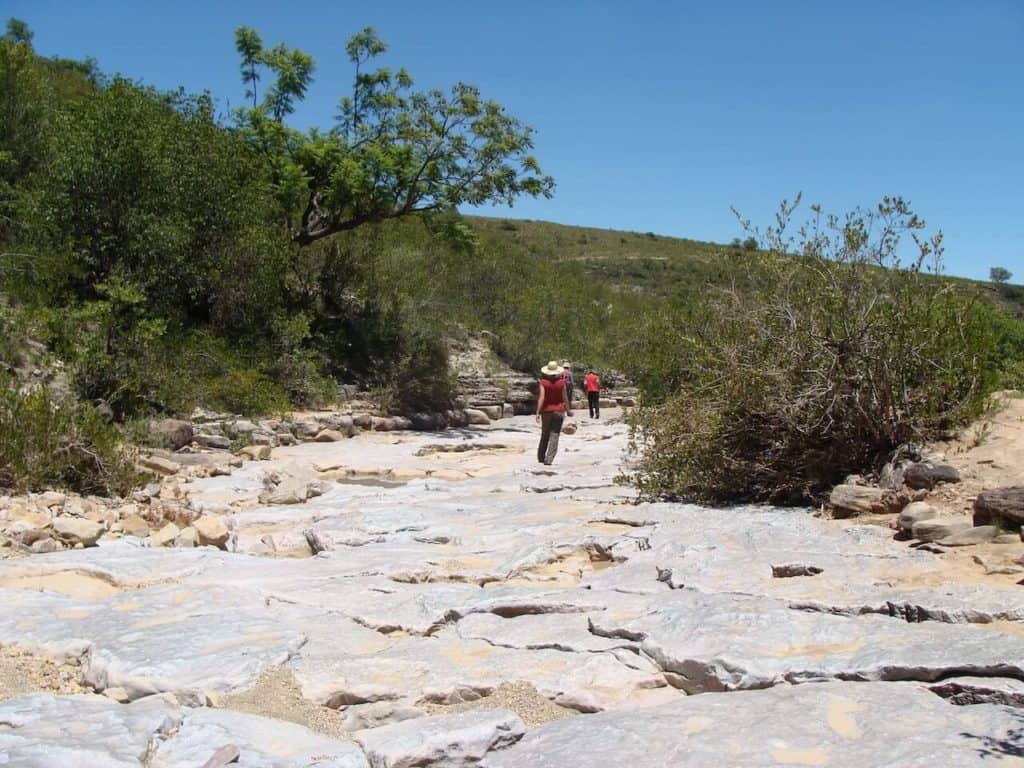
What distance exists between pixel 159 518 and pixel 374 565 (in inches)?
107

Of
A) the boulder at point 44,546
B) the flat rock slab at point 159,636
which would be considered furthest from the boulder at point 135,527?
the flat rock slab at point 159,636

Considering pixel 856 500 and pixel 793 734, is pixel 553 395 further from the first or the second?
pixel 793 734

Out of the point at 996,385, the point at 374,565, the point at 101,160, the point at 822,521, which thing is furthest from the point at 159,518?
the point at 101,160

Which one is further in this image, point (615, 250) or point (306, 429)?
point (615, 250)

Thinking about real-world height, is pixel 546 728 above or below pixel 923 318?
below

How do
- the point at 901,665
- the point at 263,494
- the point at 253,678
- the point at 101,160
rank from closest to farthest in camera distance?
the point at 901,665 → the point at 253,678 → the point at 263,494 → the point at 101,160

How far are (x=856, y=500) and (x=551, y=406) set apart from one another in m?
5.60

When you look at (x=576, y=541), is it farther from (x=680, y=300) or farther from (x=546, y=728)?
(x=680, y=300)

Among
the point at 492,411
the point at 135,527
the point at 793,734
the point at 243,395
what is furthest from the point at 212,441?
the point at 793,734

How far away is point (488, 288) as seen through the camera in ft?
92.9

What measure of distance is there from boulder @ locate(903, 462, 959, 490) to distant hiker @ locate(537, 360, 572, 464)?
17.7ft

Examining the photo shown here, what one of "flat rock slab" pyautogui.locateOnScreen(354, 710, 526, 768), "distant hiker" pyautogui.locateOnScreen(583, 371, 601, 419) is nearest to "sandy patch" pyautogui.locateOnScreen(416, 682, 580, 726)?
"flat rock slab" pyautogui.locateOnScreen(354, 710, 526, 768)

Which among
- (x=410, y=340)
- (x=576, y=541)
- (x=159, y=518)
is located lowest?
(x=159, y=518)

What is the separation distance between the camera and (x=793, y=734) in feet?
10.3
